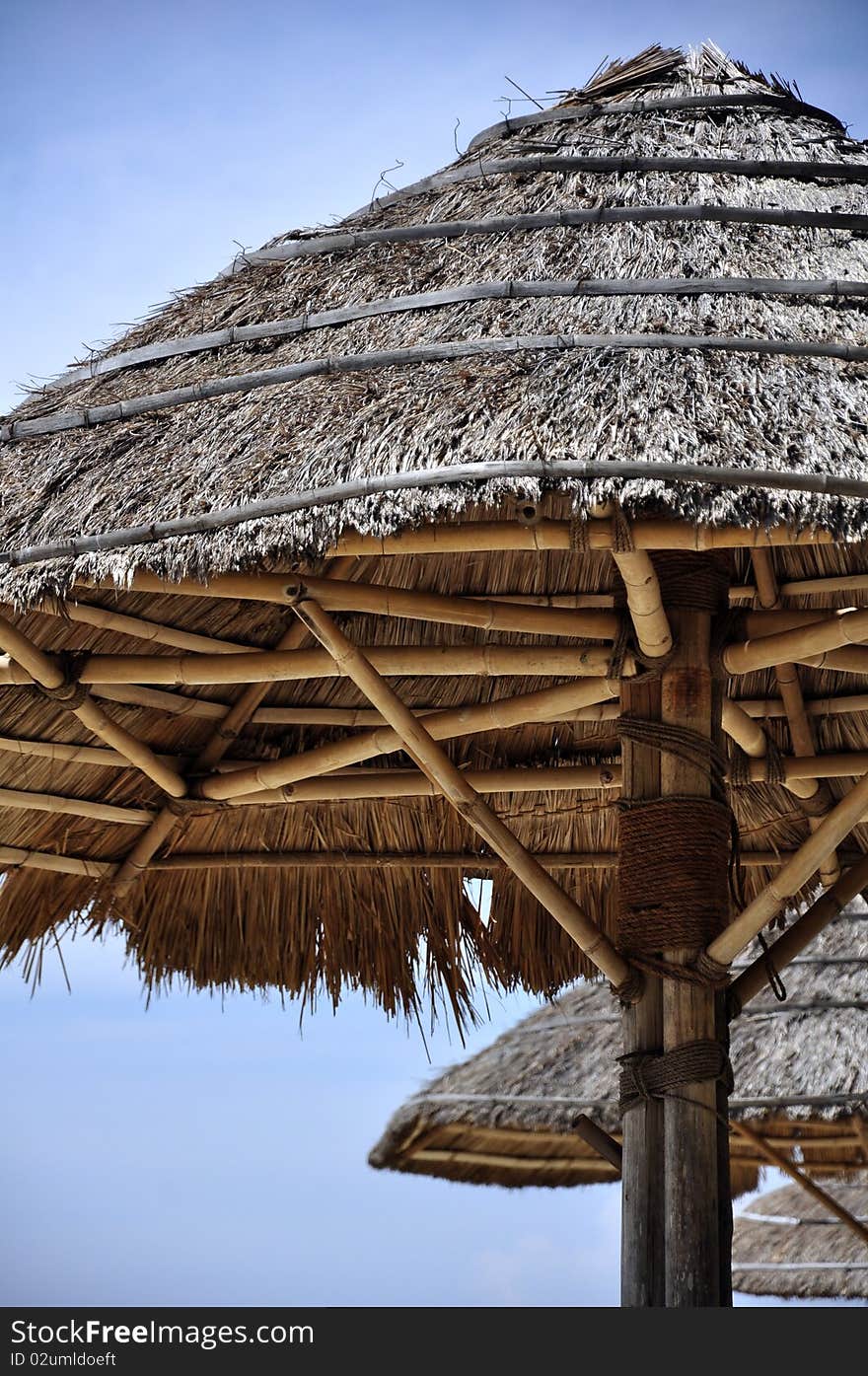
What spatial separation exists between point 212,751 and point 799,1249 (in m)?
5.34

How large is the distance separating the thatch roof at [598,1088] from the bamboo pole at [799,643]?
3.30 metres

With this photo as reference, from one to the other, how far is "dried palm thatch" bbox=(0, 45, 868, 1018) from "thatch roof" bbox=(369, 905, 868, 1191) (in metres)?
1.84

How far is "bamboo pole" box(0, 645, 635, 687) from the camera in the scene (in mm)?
3035

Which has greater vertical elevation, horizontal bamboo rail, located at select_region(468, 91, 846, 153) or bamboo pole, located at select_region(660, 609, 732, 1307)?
horizontal bamboo rail, located at select_region(468, 91, 846, 153)

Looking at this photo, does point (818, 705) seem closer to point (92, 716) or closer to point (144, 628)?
point (144, 628)

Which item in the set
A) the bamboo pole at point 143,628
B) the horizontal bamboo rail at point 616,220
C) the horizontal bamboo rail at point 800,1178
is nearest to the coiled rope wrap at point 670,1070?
the bamboo pole at point 143,628

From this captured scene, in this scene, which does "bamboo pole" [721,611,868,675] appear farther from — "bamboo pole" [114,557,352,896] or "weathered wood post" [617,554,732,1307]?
"bamboo pole" [114,557,352,896]

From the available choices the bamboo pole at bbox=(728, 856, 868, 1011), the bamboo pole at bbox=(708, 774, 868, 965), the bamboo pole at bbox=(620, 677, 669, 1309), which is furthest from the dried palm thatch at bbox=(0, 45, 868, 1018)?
the bamboo pole at bbox=(620, 677, 669, 1309)

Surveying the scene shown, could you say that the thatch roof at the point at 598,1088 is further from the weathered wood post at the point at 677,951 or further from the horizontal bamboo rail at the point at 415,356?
the horizontal bamboo rail at the point at 415,356

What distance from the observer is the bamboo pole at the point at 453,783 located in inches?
111

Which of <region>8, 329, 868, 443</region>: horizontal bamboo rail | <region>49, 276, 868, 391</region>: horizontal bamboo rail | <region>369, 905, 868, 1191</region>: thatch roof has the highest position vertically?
<region>49, 276, 868, 391</region>: horizontal bamboo rail

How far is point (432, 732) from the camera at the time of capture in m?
3.37

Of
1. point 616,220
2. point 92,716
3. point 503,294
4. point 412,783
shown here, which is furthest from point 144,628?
point 616,220

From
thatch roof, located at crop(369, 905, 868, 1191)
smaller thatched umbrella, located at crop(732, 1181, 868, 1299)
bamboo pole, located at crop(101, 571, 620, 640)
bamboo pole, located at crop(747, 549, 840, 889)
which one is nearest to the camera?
bamboo pole, located at crop(101, 571, 620, 640)
